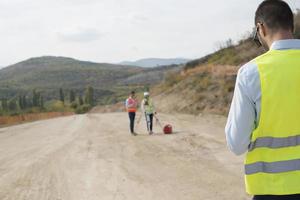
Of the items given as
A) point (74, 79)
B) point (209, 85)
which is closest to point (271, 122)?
point (209, 85)

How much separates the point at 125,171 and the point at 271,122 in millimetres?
9873

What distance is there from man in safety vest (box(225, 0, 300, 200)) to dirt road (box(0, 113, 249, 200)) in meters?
6.50

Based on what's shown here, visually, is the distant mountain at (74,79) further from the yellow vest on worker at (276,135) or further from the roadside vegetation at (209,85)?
the yellow vest on worker at (276,135)

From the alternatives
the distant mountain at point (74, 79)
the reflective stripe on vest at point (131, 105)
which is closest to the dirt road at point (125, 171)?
the reflective stripe on vest at point (131, 105)

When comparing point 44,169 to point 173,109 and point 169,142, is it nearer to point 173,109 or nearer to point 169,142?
point 169,142

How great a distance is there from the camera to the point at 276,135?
118 inches

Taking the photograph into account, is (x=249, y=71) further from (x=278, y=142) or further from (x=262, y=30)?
(x=278, y=142)

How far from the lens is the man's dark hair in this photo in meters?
3.11

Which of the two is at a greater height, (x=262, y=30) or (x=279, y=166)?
(x=262, y=30)

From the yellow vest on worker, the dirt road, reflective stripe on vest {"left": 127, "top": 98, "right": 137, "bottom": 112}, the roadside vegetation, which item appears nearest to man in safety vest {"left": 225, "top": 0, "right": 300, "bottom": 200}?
the yellow vest on worker

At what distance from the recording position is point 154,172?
40.8 feet

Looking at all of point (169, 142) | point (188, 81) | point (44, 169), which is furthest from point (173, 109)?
point (44, 169)

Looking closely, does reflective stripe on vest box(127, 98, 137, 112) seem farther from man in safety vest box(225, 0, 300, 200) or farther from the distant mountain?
the distant mountain

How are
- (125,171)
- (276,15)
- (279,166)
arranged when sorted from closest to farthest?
1. (279,166)
2. (276,15)
3. (125,171)
